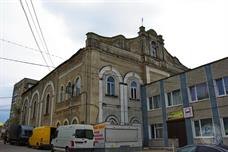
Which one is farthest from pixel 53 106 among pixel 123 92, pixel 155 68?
pixel 155 68

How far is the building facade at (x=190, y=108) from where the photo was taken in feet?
61.3

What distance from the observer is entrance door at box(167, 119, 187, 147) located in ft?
68.5

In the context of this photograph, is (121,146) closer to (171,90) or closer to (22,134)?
(171,90)

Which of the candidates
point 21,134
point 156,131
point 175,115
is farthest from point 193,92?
point 21,134

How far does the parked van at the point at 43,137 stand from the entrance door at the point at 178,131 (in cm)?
1112

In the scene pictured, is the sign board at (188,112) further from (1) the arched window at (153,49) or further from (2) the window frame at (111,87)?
(1) the arched window at (153,49)

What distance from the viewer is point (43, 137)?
2388 centimetres

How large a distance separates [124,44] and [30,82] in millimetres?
37305

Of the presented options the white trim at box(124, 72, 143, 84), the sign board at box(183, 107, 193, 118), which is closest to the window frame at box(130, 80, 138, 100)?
the white trim at box(124, 72, 143, 84)

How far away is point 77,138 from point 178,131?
366 inches

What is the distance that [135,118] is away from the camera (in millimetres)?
26234

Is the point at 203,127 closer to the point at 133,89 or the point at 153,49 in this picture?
the point at 133,89

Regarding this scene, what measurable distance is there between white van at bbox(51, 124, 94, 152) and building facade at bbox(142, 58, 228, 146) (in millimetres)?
6417

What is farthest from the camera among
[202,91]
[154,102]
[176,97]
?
[154,102]
